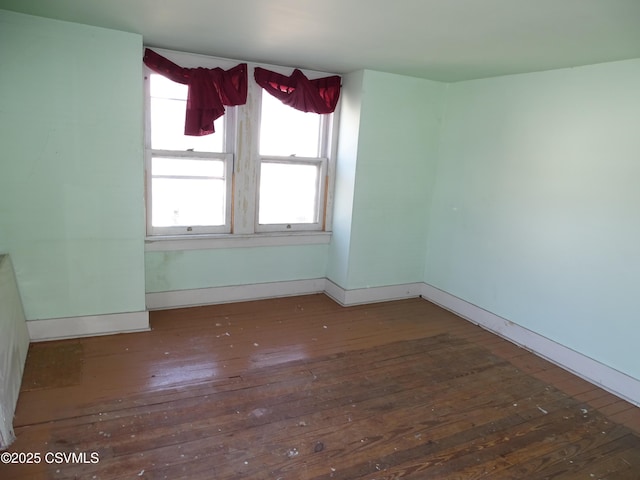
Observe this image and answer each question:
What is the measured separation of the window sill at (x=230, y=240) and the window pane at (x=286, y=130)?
0.86 m

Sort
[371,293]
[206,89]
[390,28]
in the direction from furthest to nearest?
[371,293] < [206,89] < [390,28]

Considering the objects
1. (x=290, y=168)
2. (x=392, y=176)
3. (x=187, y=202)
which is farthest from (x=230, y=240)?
(x=392, y=176)

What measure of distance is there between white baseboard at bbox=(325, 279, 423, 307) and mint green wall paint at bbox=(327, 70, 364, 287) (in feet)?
0.33

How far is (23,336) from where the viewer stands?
3.03 meters

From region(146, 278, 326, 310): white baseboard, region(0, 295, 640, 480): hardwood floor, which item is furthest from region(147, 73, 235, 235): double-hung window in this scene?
region(0, 295, 640, 480): hardwood floor

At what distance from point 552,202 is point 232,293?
10.2 feet

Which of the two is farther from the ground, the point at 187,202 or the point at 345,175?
the point at 345,175

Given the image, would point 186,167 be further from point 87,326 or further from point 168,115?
point 87,326

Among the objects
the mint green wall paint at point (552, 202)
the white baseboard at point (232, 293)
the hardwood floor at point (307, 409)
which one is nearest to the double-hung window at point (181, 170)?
the white baseboard at point (232, 293)

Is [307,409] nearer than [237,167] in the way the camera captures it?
Yes

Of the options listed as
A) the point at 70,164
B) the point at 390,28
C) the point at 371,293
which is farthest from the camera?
the point at 371,293

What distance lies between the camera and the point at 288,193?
4523 millimetres

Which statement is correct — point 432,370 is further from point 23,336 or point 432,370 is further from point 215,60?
point 215,60

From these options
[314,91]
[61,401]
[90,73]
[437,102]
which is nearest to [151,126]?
[90,73]
